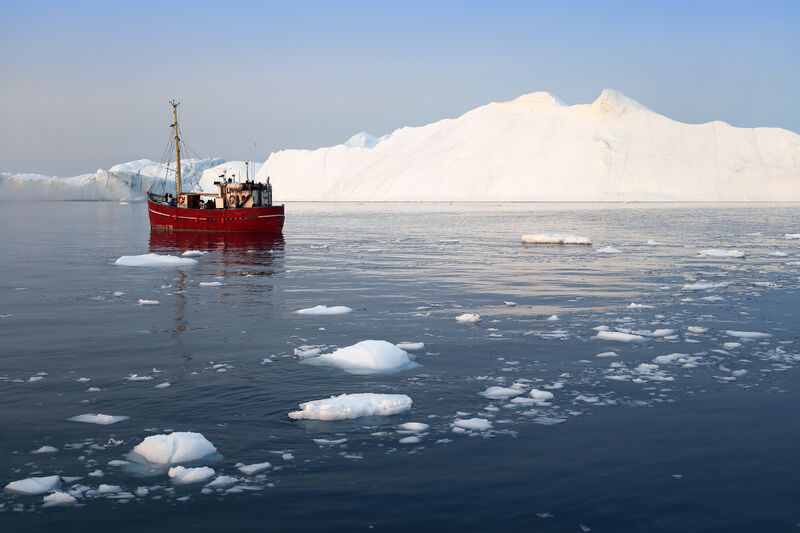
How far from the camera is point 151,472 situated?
611 cm

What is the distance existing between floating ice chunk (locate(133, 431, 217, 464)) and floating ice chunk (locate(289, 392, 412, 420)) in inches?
46.3

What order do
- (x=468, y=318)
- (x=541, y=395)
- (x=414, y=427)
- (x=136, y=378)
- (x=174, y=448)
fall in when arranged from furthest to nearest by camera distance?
(x=468, y=318)
(x=136, y=378)
(x=541, y=395)
(x=414, y=427)
(x=174, y=448)

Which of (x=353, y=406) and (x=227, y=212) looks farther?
(x=227, y=212)

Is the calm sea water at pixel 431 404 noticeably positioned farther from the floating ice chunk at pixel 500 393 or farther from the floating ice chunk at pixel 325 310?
the floating ice chunk at pixel 325 310

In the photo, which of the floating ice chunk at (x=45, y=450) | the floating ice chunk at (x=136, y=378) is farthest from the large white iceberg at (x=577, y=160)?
the floating ice chunk at (x=45, y=450)

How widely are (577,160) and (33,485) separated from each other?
413 ft

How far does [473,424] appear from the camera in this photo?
7258mm

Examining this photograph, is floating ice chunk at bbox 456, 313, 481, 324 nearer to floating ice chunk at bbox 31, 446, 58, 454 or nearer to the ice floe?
floating ice chunk at bbox 31, 446, 58, 454

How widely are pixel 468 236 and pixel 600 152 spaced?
3703 inches

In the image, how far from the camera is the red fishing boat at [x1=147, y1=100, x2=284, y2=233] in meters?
41.9

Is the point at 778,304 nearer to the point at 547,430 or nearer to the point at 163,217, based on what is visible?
the point at 547,430

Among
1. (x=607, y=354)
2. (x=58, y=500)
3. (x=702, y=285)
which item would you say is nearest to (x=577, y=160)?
(x=702, y=285)

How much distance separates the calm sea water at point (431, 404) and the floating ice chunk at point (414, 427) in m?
0.11

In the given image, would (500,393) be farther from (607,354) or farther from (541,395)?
(607,354)
